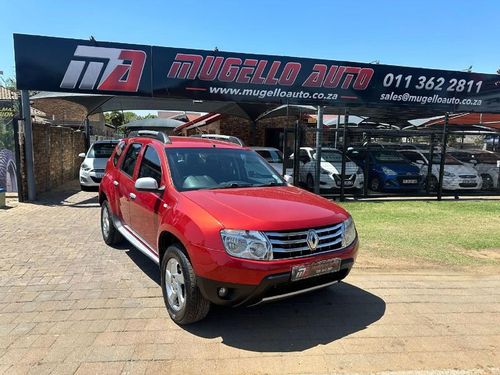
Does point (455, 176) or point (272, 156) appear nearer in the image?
point (455, 176)

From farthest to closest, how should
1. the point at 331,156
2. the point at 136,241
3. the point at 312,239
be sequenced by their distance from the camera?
the point at 331,156 → the point at 136,241 → the point at 312,239

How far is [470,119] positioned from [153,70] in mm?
17765

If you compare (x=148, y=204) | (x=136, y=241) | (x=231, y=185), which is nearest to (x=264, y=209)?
(x=231, y=185)

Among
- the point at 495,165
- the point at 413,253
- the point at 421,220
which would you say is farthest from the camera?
the point at 495,165

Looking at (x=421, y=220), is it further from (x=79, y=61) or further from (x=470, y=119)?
(x=470, y=119)

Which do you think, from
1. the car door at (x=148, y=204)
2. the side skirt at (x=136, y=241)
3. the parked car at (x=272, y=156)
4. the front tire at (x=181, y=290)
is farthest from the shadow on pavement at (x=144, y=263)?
the parked car at (x=272, y=156)

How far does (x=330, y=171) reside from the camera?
12.7 m

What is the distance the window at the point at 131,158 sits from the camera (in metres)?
5.35

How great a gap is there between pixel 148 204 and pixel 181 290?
46.2 inches

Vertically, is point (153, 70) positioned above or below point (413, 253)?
above

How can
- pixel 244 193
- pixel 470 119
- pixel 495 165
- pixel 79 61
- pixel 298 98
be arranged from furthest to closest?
pixel 470 119
pixel 495 165
pixel 298 98
pixel 79 61
pixel 244 193

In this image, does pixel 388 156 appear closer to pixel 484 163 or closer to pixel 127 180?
pixel 484 163

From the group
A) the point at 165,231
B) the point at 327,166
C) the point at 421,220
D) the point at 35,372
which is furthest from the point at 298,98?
the point at 35,372

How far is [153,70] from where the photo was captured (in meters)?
11.4
